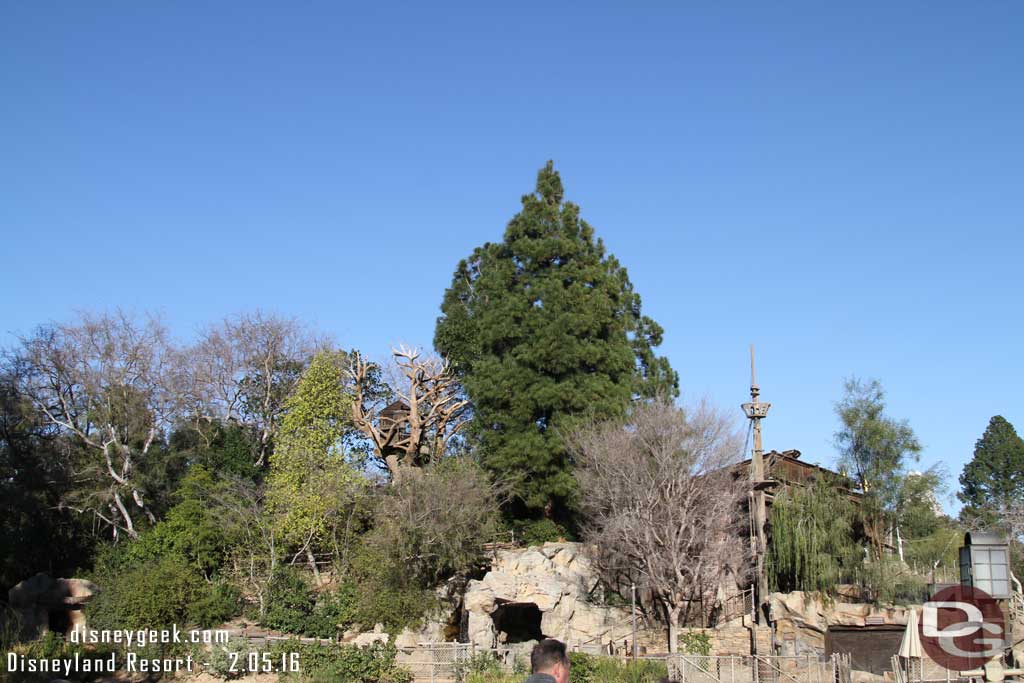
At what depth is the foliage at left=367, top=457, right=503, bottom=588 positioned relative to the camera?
87.5ft

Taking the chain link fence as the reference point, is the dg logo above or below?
above

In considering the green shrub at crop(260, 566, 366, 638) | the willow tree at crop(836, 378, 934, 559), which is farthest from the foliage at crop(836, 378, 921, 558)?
the green shrub at crop(260, 566, 366, 638)

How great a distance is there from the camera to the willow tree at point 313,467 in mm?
29266

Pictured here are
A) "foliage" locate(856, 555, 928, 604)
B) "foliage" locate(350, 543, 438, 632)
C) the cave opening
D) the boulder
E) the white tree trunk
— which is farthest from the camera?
the cave opening

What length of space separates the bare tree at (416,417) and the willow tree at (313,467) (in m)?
→ 1.14

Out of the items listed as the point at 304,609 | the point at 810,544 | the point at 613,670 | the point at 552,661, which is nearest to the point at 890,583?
the point at 810,544

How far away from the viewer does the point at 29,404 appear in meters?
31.8

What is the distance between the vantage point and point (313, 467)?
1195 inches


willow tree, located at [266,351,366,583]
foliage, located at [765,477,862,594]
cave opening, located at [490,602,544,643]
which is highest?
willow tree, located at [266,351,366,583]

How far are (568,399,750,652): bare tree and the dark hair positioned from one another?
20858mm

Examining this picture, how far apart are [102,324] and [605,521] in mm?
20517

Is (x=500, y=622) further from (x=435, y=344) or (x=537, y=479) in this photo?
(x=435, y=344)

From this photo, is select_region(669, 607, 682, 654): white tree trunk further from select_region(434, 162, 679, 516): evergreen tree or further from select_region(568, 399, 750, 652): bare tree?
select_region(434, 162, 679, 516): evergreen tree

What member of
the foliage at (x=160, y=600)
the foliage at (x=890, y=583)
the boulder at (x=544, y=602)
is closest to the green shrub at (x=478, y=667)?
the boulder at (x=544, y=602)
